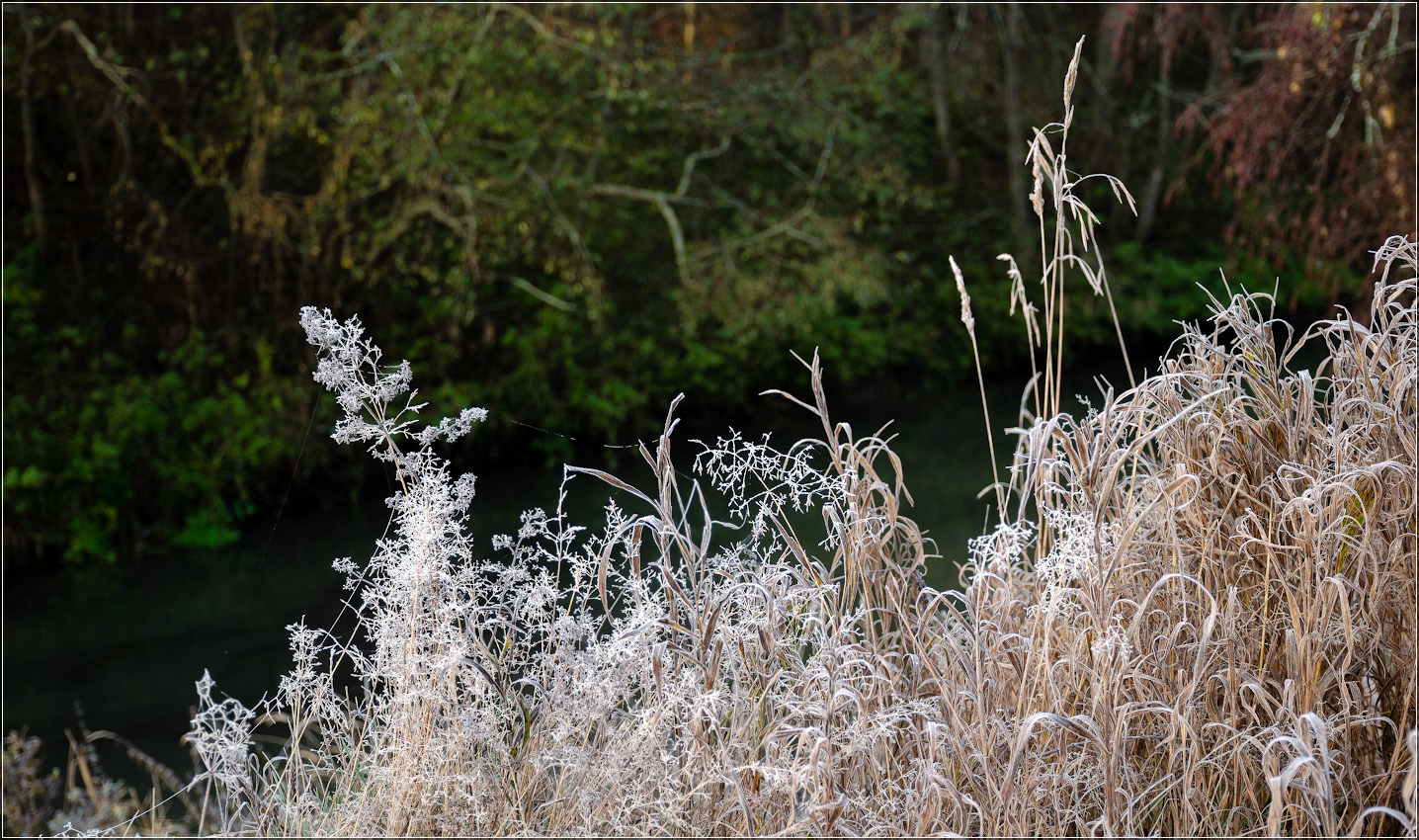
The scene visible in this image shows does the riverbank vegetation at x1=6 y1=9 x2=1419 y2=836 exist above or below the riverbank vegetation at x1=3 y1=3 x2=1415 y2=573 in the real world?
below

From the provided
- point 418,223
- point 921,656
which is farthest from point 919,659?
point 418,223

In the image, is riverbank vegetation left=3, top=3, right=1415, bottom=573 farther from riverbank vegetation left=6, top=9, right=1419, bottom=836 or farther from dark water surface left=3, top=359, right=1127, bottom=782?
riverbank vegetation left=6, top=9, right=1419, bottom=836

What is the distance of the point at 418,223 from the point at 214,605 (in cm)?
335

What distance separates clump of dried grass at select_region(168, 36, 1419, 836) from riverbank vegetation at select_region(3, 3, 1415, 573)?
5555 mm

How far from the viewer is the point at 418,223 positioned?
28.1 ft

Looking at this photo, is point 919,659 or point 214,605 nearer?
point 919,659

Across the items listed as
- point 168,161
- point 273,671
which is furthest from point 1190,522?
point 168,161

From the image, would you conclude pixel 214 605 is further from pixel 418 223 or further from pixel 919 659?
pixel 919 659

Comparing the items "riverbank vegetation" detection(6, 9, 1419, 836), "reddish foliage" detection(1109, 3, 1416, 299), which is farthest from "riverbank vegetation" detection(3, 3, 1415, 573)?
"riverbank vegetation" detection(6, 9, 1419, 836)

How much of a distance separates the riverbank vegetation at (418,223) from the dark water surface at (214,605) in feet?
1.67

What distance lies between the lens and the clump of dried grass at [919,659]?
1478 millimetres

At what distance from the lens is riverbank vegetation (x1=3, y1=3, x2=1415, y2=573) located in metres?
7.96

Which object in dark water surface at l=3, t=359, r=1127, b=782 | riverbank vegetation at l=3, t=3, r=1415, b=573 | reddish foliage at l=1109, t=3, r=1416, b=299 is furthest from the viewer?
riverbank vegetation at l=3, t=3, r=1415, b=573

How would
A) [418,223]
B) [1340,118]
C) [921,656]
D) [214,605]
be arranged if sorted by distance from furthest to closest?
[418,223] → [214,605] → [1340,118] → [921,656]
